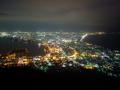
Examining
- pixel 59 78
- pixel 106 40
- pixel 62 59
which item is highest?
pixel 106 40

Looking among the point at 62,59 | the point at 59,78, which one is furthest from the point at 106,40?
the point at 59,78

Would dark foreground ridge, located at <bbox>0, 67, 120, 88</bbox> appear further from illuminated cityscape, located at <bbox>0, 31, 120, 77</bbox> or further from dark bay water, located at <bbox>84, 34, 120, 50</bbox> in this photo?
dark bay water, located at <bbox>84, 34, 120, 50</bbox>

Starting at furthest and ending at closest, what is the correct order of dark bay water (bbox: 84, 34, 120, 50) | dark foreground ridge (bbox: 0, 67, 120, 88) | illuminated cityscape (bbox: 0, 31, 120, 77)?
1. dark bay water (bbox: 84, 34, 120, 50)
2. illuminated cityscape (bbox: 0, 31, 120, 77)
3. dark foreground ridge (bbox: 0, 67, 120, 88)

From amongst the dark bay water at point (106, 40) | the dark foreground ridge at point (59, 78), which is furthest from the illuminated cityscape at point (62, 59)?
the dark bay water at point (106, 40)

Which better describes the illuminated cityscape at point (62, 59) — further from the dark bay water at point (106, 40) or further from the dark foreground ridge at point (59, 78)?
the dark bay water at point (106, 40)

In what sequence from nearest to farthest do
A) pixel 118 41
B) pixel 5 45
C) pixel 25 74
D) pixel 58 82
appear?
pixel 58 82
pixel 25 74
pixel 5 45
pixel 118 41

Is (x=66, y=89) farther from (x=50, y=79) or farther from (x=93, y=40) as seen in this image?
(x=93, y=40)

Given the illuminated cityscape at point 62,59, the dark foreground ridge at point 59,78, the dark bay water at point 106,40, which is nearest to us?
the dark foreground ridge at point 59,78

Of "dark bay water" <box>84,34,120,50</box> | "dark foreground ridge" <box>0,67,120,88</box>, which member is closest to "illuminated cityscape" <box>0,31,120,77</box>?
"dark foreground ridge" <box>0,67,120,88</box>

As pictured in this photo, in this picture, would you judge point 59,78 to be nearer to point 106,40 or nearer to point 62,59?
point 62,59

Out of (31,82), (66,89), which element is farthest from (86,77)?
(31,82)

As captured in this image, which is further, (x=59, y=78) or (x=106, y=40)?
(x=106, y=40)
